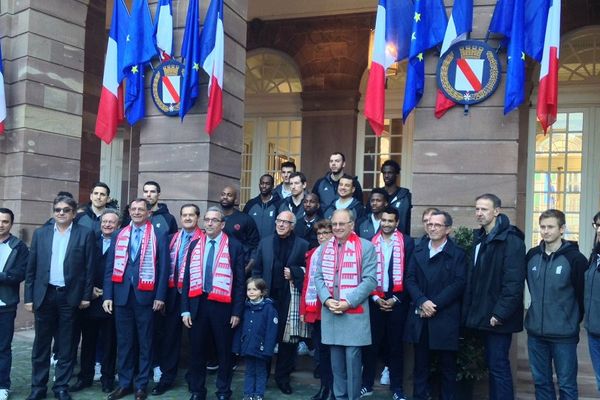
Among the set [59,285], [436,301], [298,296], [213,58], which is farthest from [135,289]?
[213,58]

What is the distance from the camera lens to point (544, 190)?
37.2ft

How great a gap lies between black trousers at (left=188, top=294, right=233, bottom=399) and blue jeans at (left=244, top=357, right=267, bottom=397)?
20cm

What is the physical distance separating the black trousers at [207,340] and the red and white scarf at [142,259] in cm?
59

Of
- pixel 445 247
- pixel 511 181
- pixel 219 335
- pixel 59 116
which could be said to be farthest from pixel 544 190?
pixel 59 116

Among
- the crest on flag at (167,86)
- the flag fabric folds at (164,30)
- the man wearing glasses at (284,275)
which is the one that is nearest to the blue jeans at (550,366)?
the man wearing glasses at (284,275)

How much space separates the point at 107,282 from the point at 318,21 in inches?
320

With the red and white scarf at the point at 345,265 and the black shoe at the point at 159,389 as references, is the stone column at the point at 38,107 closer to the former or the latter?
the black shoe at the point at 159,389

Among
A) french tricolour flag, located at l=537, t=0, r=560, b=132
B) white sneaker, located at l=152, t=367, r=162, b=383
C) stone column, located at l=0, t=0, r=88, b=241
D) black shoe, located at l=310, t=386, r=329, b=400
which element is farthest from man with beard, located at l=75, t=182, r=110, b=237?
french tricolour flag, located at l=537, t=0, r=560, b=132

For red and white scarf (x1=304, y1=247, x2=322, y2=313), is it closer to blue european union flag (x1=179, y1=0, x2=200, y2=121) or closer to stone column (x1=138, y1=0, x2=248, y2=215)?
stone column (x1=138, y1=0, x2=248, y2=215)

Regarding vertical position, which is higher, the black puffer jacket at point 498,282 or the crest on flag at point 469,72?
the crest on flag at point 469,72

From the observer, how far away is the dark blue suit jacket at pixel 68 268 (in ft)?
19.8

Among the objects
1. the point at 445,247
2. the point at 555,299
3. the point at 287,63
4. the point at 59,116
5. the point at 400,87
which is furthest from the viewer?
the point at 287,63

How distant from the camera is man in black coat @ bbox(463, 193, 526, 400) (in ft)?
17.6

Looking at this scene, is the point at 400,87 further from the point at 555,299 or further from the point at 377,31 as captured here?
the point at 555,299
